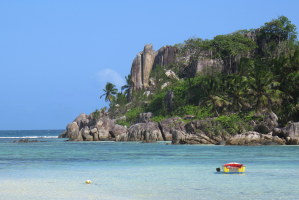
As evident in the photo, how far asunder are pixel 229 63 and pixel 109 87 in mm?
44439

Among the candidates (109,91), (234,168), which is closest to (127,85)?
(109,91)

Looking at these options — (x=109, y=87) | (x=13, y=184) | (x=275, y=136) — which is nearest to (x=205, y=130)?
(x=275, y=136)

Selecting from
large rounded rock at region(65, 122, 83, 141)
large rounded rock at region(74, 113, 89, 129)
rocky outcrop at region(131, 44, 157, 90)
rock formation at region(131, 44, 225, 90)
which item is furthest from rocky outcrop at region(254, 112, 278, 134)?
rocky outcrop at region(131, 44, 157, 90)

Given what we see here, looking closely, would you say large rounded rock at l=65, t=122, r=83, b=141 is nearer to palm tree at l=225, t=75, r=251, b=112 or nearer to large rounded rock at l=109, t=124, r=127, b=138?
large rounded rock at l=109, t=124, r=127, b=138

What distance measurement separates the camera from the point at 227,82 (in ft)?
273

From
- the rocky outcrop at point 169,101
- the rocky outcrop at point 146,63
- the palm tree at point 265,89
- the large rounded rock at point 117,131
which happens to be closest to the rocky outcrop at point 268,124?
the palm tree at point 265,89

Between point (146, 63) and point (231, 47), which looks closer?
point (231, 47)

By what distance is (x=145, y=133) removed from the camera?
87500 mm

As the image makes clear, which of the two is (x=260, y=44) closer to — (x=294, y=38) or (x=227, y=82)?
(x=294, y=38)

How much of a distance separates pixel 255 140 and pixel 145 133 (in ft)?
Answer: 87.7

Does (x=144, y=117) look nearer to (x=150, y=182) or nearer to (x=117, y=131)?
(x=117, y=131)

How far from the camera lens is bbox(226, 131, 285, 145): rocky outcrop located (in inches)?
2505

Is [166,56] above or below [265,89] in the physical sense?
above

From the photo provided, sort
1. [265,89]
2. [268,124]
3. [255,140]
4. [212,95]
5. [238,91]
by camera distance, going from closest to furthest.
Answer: [255,140] < [268,124] < [265,89] < [238,91] < [212,95]
